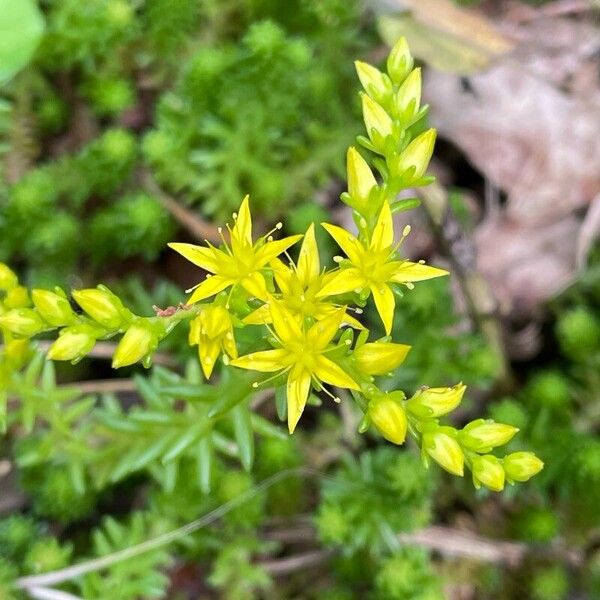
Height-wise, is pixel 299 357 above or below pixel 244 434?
above

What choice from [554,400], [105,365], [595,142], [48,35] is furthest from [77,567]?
[595,142]

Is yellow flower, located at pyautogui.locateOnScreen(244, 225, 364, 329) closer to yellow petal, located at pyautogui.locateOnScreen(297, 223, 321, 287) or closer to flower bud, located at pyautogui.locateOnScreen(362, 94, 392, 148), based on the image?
yellow petal, located at pyautogui.locateOnScreen(297, 223, 321, 287)

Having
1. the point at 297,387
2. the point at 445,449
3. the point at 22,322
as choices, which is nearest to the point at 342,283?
the point at 297,387

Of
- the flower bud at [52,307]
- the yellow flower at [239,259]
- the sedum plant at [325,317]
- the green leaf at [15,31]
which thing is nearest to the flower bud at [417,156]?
the sedum plant at [325,317]

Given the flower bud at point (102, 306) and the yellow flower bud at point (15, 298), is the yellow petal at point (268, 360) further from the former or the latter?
the yellow flower bud at point (15, 298)

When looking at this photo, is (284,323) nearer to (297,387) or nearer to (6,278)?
(297,387)

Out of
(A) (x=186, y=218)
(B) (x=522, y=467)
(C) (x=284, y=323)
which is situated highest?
(C) (x=284, y=323)
